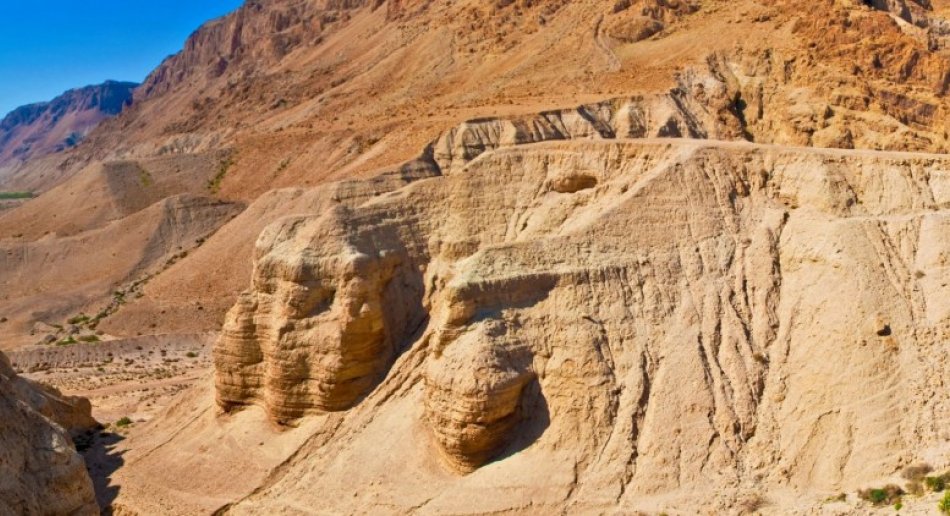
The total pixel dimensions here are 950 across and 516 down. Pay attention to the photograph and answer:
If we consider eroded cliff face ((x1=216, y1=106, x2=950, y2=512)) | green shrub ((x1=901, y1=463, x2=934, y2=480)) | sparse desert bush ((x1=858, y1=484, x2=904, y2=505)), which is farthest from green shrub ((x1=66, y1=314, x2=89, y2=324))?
green shrub ((x1=901, y1=463, x2=934, y2=480))

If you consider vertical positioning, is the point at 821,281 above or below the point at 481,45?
below

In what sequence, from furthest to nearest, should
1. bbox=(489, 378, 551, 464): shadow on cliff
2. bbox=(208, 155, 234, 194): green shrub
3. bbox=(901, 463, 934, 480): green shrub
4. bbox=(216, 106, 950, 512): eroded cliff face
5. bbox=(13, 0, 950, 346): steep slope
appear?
bbox=(208, 155, 234, 194): green shrub
bbox=(13, 0, 950, 346): steep slope
bbox=(489, 378, 551, 464): shadow on cliff
bbox=(216, 106, 950, 512): eroded cliff face
bbox=(901, 463, 934, 480): green shrub

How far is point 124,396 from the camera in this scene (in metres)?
33.6

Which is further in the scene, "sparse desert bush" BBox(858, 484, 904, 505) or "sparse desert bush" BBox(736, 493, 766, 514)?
"sparse desert bush" BBox(736, 493, 766, 514)

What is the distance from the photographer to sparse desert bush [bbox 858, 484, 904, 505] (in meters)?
15.4

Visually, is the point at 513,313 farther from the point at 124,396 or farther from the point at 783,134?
the point at 783,134

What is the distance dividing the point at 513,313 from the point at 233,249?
32.3 metres

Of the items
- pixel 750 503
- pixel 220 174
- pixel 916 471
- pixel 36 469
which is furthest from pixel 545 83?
pixel 36 469

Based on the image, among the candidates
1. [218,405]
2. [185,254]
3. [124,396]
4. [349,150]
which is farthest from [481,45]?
[218,405]

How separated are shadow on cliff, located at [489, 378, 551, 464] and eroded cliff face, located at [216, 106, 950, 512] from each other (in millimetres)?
49

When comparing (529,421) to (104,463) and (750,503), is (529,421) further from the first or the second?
(104,463)

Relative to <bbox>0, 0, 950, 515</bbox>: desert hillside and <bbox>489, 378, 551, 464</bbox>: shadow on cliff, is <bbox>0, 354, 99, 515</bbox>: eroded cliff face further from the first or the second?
<bbox>489, 378, 551, 464</bbox>: shadow on cliff

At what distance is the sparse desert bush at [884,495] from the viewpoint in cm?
1545

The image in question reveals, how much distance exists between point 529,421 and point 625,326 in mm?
2997
